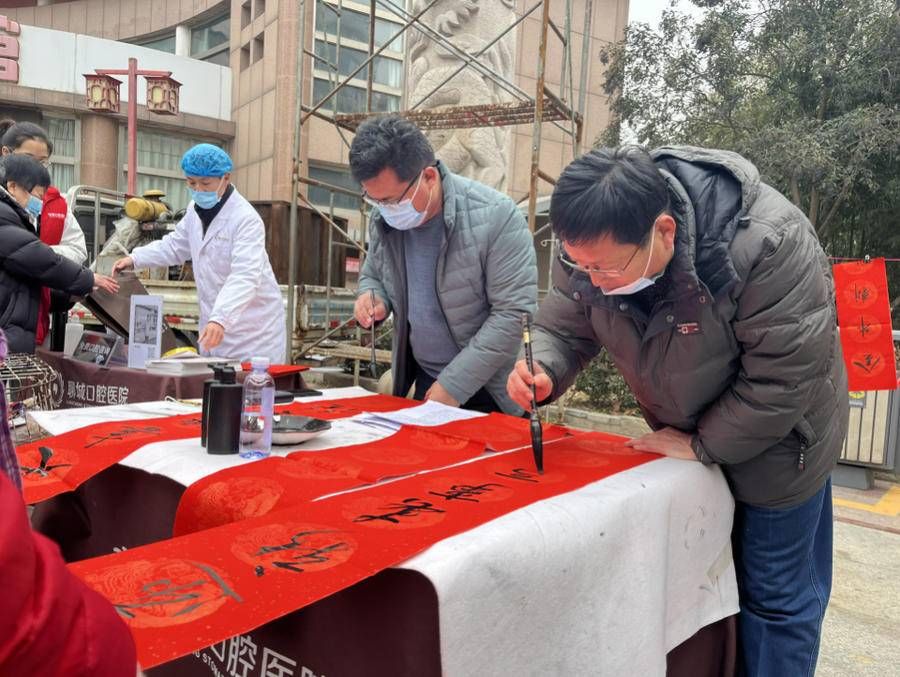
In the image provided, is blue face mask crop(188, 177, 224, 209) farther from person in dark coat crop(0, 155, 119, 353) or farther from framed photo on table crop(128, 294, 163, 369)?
person in dark coat crop(0, 155, 119, 353)

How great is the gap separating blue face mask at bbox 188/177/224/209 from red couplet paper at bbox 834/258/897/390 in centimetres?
376

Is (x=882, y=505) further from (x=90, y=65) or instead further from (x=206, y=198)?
(x=90, y=65)

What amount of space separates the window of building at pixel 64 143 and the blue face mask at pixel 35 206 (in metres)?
15.5

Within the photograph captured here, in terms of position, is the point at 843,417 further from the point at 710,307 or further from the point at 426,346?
the point at 426,346

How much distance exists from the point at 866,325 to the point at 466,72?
397 cm

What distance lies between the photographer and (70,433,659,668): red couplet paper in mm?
869

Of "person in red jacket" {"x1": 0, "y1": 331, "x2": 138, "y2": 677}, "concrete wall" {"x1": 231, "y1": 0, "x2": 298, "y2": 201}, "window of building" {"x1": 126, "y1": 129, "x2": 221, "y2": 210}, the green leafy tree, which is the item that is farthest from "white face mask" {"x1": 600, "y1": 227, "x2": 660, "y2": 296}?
"window of building" {"x1": 126, "y1": 129, "x2": 221, "y2": 210}

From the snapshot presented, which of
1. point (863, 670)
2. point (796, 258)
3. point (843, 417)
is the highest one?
point (796, 258)

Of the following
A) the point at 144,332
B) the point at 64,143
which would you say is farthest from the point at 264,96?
the point at 144,332

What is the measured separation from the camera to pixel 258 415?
165 centimetres

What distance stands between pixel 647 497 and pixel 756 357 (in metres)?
0.38

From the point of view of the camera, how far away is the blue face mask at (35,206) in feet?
11.5

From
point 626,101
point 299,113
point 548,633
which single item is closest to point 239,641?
point 548,633

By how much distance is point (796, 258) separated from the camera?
4.72 ft
